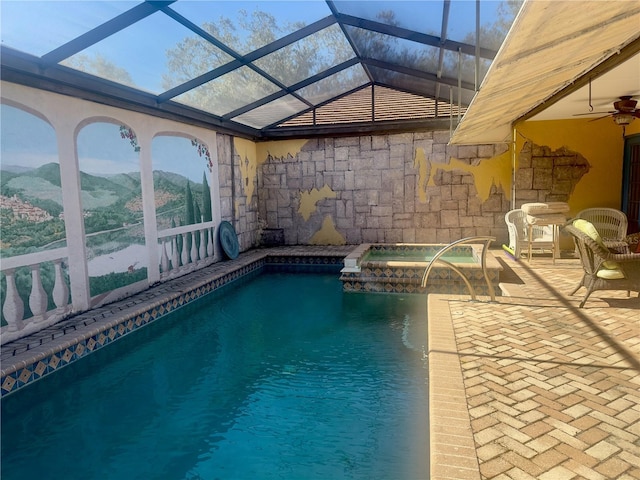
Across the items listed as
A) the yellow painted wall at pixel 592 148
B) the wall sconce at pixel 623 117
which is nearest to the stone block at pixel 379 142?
the yellow painted wall at pixel 592 148

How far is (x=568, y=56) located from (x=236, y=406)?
4.58 metres

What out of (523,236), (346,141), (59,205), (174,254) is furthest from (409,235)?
(59,205)

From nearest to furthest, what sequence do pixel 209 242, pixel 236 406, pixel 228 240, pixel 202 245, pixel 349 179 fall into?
pixel 236 406 < pixel 202 245 < pixel 209 242 < pixel 228 240 < pixel 349 179

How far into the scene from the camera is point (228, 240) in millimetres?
10203

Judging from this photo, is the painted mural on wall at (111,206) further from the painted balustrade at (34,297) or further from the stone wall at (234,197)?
the stone wall at (234,197)

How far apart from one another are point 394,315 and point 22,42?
6.01 meters

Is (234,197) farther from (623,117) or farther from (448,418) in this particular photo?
(448,418)

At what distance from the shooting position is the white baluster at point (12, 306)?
4.85m

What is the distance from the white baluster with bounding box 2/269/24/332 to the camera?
4848 millimetres

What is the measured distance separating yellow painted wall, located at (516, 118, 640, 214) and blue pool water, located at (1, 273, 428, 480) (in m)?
5.82

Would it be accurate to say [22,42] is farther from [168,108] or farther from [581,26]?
[581,26]

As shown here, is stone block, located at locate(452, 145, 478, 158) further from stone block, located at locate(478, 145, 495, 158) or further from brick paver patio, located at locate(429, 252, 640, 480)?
brick paver patio, located at locate(429, 252, 640, 480)

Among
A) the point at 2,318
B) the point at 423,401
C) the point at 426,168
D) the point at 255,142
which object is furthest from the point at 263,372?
the point at 255,142

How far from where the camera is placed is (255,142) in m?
12.2
